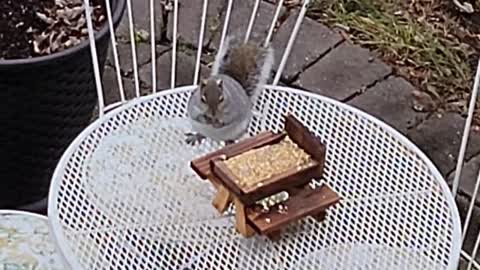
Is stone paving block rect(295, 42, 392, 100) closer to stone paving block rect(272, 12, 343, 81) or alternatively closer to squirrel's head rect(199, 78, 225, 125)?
stone paving block rect(272, 12, 343, 81)

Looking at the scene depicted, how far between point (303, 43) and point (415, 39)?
0.92 ft

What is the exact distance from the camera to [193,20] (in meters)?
2.92

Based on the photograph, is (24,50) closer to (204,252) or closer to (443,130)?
(204,252)

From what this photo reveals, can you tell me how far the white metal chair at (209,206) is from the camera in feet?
5.61

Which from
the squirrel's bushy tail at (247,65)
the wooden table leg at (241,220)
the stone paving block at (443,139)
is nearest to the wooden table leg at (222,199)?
the wooden table leg at (241,220)

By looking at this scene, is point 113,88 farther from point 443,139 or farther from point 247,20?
point 443,139

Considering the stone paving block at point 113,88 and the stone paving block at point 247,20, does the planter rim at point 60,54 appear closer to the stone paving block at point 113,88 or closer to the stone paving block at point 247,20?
the stone paving block at point 113,88

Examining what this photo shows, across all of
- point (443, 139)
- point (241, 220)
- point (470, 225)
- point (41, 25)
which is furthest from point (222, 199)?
point (443, 139)

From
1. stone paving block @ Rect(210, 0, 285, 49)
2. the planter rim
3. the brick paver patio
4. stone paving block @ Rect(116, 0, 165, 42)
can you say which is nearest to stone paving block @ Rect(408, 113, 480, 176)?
the brick paver patio

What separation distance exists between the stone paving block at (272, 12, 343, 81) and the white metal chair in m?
0.87

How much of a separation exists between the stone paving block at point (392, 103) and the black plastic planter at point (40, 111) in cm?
68

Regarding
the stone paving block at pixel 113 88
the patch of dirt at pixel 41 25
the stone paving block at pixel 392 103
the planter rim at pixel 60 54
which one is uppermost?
the planter rim at pixel 60 54

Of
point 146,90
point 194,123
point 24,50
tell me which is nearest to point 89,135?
point 194,123

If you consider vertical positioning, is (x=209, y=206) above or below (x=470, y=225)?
above
